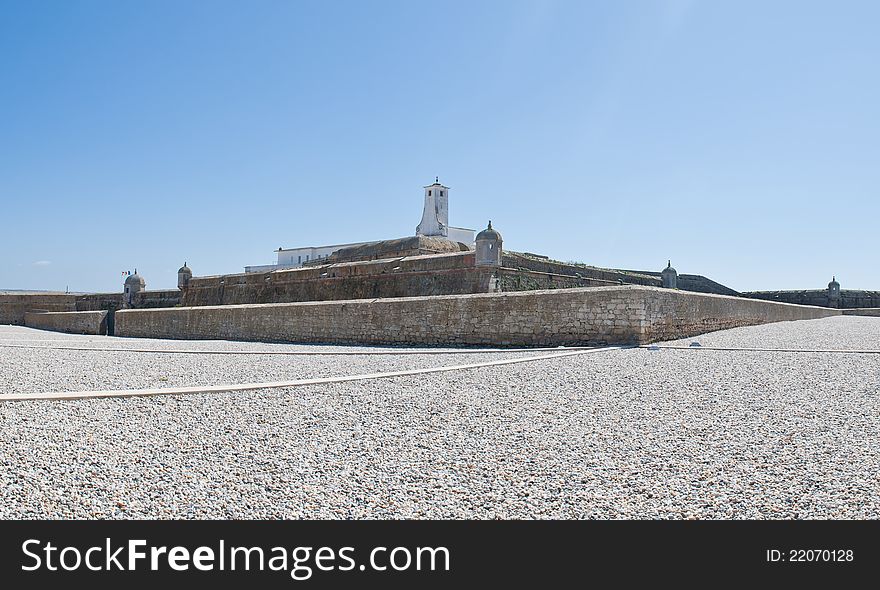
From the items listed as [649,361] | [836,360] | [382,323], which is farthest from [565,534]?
[382,323]

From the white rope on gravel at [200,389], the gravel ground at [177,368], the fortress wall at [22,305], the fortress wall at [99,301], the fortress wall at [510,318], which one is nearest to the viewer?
the white rope on gravel at [200,389]

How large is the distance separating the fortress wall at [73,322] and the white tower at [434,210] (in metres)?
21.7

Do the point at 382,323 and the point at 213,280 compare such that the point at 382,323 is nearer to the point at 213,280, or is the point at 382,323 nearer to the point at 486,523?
the point at 486,523

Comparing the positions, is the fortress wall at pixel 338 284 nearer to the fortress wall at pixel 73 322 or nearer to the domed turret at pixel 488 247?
the domed turret at pixel 488 247

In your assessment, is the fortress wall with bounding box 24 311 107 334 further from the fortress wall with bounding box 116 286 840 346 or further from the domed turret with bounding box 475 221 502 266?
the domed turret with bounding box 475 221 502 266

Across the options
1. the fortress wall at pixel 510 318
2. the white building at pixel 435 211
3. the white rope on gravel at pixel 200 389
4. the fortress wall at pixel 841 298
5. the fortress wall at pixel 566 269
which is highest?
the white building at pixel 435 211

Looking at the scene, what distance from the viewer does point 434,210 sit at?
41.8 meters

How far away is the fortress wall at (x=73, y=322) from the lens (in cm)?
2592

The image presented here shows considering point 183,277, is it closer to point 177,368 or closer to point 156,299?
point 156,299

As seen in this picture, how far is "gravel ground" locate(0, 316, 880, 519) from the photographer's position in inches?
116

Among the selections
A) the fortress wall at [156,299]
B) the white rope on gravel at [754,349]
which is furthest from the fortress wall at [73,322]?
the white rope on gravel at [754,349]

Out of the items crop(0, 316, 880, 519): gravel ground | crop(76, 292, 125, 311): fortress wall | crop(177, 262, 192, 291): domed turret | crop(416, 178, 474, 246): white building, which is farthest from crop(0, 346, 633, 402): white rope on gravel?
crop(416, 178, 474, 246): white building

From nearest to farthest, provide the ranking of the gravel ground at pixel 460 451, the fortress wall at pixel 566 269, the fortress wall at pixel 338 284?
1. the gravel ground at pixel 460 451
2. the fortress wall at pixel 338 284
3. the fortress wall at pixel 566 269

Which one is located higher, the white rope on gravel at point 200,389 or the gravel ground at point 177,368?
the white rope on gravel at point 200,389
